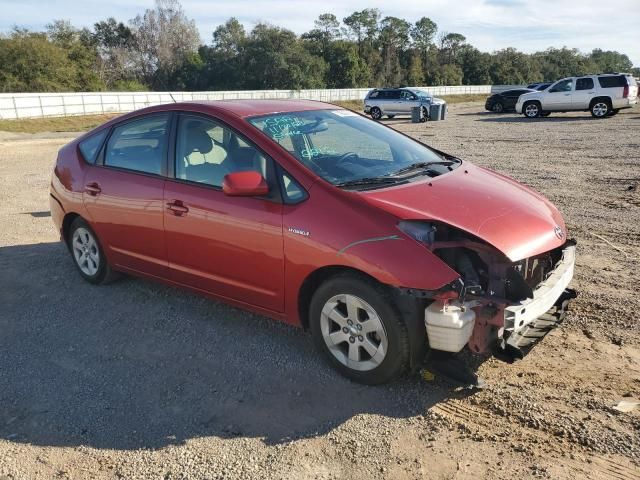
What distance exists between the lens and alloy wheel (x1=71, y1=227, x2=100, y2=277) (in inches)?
208

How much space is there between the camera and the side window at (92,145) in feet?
17.1

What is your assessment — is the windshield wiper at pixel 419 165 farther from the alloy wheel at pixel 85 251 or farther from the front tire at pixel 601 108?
the front tire at pixel 601 108

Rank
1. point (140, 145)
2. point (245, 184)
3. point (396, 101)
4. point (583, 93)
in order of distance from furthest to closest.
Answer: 1. point (396, 101)
2. point (583, 93)
3. point (140, 145)
4. point (245, 184)

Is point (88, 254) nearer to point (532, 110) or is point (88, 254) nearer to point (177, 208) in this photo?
point (177, 208)

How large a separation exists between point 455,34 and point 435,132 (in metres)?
107

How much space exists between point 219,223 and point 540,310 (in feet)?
7.24

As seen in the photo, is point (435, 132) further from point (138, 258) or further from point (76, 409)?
point (76, 409)

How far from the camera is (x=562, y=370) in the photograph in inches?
143

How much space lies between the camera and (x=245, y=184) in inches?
Result: 143

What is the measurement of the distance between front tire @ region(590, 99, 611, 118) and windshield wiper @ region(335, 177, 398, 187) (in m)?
25.2

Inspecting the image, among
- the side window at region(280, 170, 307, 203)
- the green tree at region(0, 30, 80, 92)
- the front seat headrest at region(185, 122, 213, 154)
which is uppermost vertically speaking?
the green tree at region(0, 30, 80, 92)

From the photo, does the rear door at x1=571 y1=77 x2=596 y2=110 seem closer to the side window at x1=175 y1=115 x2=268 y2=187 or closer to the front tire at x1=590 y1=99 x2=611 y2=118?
the front tire at x1=590 y1=99 x2=611 y2=118

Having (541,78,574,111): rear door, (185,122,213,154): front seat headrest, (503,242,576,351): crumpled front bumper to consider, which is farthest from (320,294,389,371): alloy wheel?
(541,78,574,111): rear door

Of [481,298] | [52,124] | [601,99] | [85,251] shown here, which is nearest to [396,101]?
[601,99]
